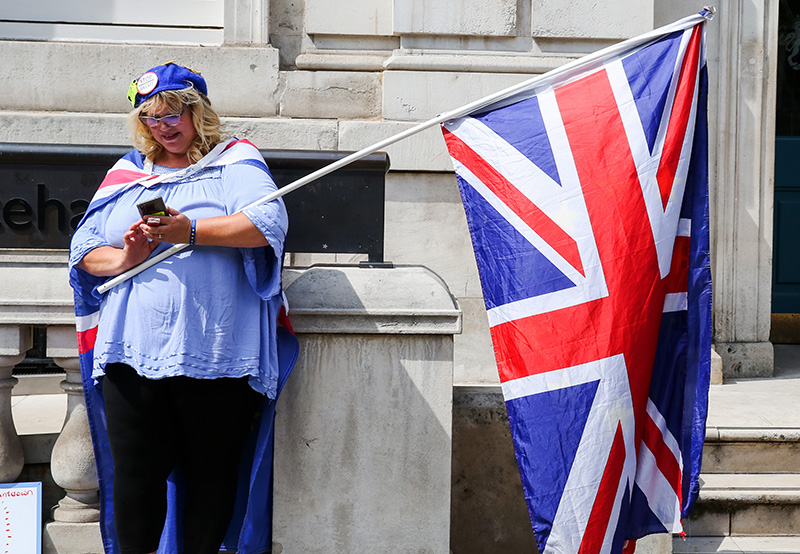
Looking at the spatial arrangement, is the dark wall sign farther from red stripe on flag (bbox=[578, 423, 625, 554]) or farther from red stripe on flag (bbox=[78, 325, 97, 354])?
red stripe on flag (bbox=[578, 423, 625, 554])

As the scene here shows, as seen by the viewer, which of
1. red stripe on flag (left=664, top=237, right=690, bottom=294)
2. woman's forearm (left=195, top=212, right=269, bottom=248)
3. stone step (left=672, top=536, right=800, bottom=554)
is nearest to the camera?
woman's forearm (left=195, top=212, right=269, bottom=248)

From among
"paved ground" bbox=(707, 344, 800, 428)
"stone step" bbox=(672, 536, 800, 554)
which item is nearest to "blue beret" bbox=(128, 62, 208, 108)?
"stone step" bbox=(672, 536, 800, 554)

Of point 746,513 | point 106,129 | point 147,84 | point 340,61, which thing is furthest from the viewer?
point 340,61

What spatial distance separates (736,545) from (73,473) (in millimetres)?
2889

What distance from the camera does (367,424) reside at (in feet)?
9.34

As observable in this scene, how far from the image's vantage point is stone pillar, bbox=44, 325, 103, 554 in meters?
2.93

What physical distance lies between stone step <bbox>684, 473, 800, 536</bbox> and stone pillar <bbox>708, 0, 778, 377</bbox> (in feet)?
7.10

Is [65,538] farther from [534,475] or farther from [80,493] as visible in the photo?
[534,475]

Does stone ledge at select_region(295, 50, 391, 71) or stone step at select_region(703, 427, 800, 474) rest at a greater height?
stone ledge at select_region(295, 50, 391, 71)

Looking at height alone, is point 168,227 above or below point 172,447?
above

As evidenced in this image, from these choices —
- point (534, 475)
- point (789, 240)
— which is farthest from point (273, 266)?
point (789, 240)

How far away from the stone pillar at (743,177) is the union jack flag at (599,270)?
3673 mm

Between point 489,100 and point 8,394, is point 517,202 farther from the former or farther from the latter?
point 8,394

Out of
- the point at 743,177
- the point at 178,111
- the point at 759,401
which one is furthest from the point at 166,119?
the point at 743,177
